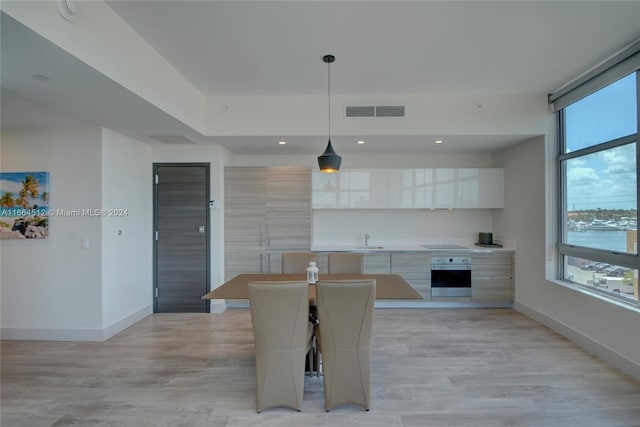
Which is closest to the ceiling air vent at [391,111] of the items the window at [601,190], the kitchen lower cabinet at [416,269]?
the window at [601,190]

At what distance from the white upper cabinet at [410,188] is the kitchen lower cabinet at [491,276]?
0.84 metres

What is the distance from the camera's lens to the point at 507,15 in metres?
2.27

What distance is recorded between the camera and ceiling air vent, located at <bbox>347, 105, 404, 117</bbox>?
3.83 metres

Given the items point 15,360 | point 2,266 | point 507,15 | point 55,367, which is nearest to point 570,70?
point 507,15

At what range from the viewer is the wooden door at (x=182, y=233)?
14.3 feet

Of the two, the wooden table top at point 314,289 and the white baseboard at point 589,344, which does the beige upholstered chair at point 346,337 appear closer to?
the wooden table top at point 314,289

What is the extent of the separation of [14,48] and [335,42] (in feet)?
7.22

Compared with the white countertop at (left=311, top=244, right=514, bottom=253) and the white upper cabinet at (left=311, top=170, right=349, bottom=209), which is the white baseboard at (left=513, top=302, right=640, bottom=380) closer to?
the white countertop at (left=311, top=244, right=514, bottom=253)

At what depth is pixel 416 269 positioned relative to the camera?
14.8 ft

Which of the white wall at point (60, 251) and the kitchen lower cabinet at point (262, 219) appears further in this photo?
the kitchen lower cabinet at point (262, 219)

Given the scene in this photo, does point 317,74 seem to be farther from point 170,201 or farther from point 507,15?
point 170,201

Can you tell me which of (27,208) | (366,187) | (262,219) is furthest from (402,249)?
(27,208)

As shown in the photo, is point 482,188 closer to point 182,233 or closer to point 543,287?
point 543,287

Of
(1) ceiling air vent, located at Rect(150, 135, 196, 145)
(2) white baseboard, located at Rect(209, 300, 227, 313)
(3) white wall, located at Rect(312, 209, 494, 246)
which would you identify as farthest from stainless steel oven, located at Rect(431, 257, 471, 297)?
(1) ceiling air vent, located at Rect(150, 135, 196, 145)
